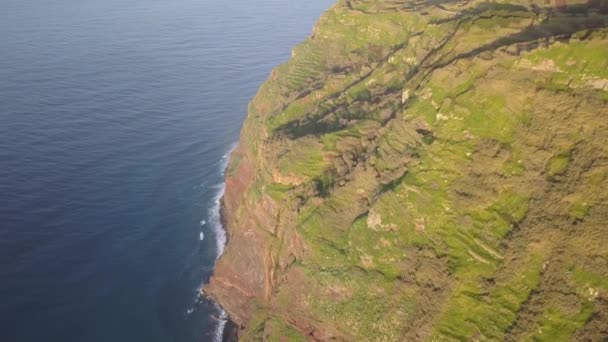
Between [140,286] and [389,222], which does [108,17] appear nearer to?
[140,286]

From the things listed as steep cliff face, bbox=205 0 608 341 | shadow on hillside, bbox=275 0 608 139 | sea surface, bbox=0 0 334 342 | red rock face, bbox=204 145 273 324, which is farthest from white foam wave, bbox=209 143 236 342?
shadow on hillside, bbox=275 0 608 139

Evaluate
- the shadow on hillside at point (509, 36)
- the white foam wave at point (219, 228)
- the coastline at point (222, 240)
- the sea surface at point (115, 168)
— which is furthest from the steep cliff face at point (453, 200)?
the sea surface at point (115, 168)

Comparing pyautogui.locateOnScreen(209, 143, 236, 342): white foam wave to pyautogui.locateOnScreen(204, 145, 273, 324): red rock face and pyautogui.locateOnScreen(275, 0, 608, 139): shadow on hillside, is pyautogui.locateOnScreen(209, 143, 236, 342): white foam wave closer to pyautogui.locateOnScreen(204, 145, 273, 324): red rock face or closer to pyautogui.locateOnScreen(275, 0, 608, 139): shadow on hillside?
pyautogui.locateOnScreen(204, 145, 273, 324): red rock face

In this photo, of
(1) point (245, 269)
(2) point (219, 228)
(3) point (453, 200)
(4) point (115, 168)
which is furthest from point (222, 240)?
(3) point (453, 200)

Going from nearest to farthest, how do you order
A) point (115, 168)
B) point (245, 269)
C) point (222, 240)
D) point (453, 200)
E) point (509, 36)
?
1. point (453, 200)
2. point (509, 36)
3. point (245, 269)
4. point (222, 240)
5. point (115, 168)

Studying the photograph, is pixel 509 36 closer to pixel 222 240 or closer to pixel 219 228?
pixel 222 240

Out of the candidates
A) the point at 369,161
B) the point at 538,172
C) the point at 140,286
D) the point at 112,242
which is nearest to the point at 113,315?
the point at 140,286

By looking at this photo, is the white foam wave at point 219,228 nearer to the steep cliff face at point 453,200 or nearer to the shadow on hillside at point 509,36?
the steep cliff face at point 453,200
